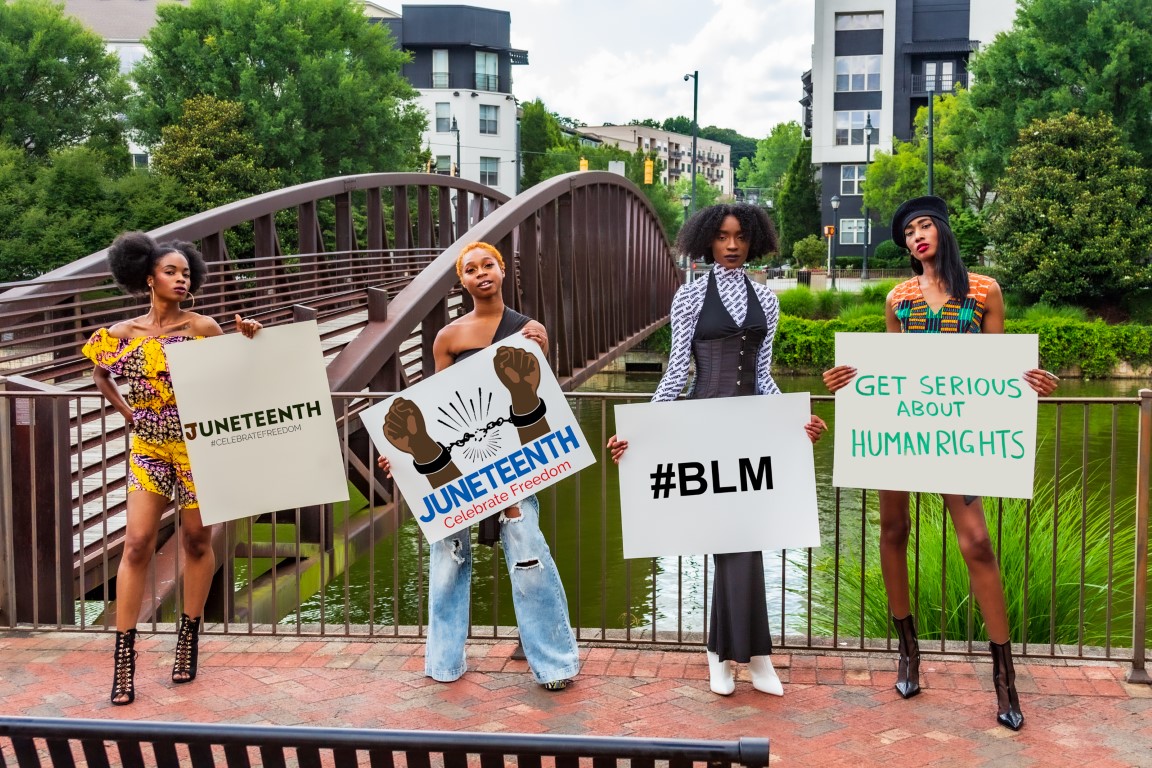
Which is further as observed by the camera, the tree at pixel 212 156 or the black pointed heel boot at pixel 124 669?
the tree at pixel 212 156

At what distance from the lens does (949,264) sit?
515cm

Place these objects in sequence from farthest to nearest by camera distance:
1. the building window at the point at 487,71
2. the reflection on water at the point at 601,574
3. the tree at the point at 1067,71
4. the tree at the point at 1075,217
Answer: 1. the building window at the point at 487,71
2. the tree at the point at 1067,71
3. the tree at the point at 1075,217
4. the reflection on water at the point at 601,574

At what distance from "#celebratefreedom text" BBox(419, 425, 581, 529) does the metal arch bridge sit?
5.67 ft

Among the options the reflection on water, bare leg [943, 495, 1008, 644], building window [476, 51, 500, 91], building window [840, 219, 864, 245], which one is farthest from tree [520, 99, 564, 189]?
bare leg [943, 495, 1008, 644]

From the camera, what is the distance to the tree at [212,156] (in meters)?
41.2

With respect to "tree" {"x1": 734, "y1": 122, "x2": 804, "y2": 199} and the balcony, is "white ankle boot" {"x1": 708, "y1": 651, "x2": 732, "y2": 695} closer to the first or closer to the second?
the balcony

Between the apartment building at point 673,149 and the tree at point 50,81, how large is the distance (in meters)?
69.0

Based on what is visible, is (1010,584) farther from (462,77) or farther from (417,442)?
(462,77)

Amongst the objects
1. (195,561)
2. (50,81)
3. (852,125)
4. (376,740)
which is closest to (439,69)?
(852,125)

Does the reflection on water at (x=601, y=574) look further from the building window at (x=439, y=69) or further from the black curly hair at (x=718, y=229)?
the building window at (x=439, y=69)

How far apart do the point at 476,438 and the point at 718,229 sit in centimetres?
133

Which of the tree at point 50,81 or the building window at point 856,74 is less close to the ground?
the building window at point 856,74

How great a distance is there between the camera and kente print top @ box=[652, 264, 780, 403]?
5348mm

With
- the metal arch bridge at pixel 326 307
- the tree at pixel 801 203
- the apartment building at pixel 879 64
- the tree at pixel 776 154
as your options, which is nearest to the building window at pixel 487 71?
the tree at pixel 801 203
